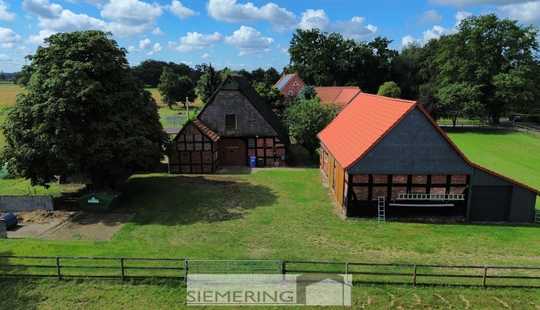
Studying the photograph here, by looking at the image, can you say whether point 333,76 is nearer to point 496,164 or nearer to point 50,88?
point 496,164

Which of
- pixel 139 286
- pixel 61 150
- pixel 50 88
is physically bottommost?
pixel 139 286

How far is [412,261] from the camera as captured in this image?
13.9 metres

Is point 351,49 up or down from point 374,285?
up

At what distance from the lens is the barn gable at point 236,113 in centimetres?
2903

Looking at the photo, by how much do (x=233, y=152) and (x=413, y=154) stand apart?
16115 millimetres

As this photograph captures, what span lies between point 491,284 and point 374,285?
3797 millimetres

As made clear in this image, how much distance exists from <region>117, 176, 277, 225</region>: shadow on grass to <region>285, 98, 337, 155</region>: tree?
7.48 meters

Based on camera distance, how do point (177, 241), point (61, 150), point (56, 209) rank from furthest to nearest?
point (56, 209), point (61, 150), point (177, 241)

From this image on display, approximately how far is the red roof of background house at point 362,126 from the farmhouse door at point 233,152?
731 centimetres

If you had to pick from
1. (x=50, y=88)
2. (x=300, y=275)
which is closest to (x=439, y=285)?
(x=300, y=275)

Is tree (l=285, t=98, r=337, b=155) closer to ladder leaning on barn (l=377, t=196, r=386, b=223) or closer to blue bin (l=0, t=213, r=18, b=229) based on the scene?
ladder leaning on barn (l=377, t=196, r=386, b=223)

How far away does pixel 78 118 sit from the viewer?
1950cm

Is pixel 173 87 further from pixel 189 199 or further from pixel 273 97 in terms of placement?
pixel 189 199

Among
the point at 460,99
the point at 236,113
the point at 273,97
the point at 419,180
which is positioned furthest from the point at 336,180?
the point at 460,99
